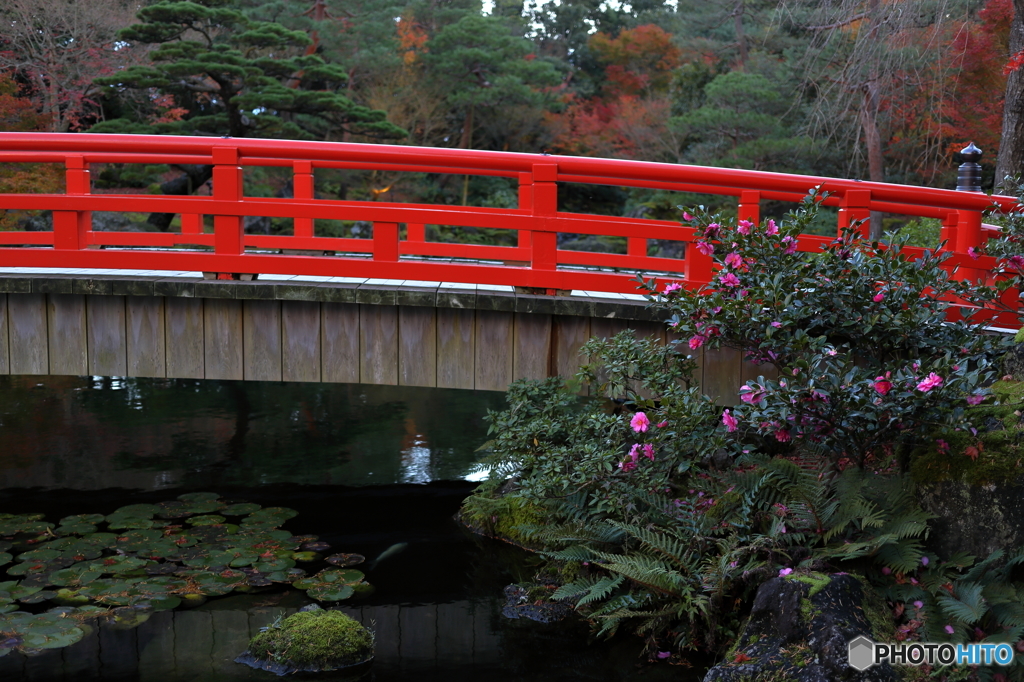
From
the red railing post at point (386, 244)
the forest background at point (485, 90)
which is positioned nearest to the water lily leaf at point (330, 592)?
the red railing post at point (386, 244)

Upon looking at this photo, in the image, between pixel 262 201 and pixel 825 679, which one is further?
pixel 262 201

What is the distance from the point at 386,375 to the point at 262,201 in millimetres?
1281

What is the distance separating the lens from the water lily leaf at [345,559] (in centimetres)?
533

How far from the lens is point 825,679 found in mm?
3646

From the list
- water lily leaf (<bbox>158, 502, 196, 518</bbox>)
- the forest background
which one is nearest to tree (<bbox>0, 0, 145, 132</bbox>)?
the forest background

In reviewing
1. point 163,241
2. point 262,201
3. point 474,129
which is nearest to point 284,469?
point 163,241

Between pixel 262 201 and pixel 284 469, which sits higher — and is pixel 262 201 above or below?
above

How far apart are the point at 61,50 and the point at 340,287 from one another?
44.3 ft

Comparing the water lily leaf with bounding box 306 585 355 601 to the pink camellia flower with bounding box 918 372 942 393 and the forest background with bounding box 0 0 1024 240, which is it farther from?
the forest background with bounding box 0 0 1024 240

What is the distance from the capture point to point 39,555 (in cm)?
518

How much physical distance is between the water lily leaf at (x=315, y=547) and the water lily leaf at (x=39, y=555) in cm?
137

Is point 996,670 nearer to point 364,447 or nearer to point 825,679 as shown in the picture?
point 825,679

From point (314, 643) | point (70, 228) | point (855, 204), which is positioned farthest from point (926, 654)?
point (70, 228)

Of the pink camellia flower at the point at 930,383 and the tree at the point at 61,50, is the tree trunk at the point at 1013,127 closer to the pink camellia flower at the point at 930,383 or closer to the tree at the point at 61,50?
the pink camellia flower at the point at 930,383
